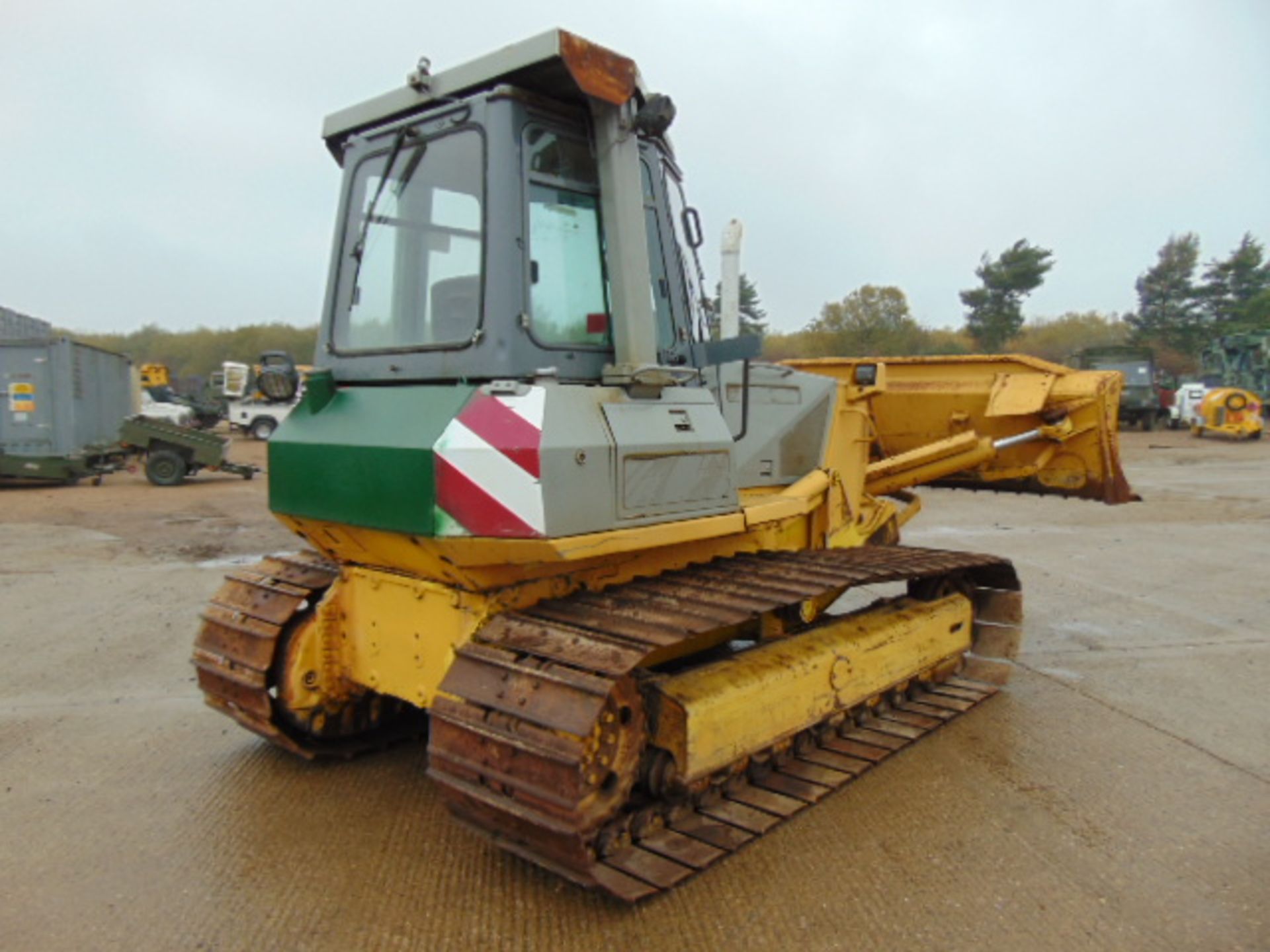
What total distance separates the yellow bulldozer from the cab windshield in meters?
0.01

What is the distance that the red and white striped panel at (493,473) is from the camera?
285cm

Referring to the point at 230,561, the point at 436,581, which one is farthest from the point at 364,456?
the point at 230,561

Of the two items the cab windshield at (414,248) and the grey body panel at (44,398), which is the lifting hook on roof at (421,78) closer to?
the cab windshield at (414,248)

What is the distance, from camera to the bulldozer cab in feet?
10.4

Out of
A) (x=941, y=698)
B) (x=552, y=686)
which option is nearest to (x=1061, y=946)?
(x=552, y=686)

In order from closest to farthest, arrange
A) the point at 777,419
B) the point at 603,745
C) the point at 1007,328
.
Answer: the point at 603,745
the point at 777,419
the point at 1007,328

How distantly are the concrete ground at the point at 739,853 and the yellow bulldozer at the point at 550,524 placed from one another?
0.24 meters

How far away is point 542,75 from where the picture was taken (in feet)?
10.5

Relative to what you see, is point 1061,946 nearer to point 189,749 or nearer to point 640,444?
point 640,444

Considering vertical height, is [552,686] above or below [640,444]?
below

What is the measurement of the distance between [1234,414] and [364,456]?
27288 millimetres

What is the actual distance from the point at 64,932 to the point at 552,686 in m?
1.69

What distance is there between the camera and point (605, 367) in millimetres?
3301

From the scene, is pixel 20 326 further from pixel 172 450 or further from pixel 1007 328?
pixel 1007 328
